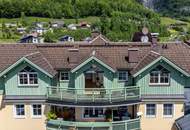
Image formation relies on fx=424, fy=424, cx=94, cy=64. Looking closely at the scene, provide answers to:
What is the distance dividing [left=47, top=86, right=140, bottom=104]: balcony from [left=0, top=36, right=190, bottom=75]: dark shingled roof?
5.84ft

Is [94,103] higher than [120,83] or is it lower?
lower

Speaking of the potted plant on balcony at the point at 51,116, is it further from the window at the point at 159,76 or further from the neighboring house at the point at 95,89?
the window at the point at 159,76

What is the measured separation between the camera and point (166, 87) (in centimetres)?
3622

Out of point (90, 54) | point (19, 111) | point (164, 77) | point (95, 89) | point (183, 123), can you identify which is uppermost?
point (90, 54)

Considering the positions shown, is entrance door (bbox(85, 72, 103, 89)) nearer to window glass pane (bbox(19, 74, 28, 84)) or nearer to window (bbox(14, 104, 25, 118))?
window glass pane (bbox(19, 74, 28, 84))

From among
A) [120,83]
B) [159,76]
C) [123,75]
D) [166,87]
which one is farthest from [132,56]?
[166,87]

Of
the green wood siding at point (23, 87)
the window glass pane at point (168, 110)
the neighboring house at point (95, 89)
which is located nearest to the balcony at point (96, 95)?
the neighboring house at point (95, 89)

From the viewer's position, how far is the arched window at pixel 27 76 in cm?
3612

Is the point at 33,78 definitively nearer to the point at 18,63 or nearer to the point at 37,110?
the point at 18,63

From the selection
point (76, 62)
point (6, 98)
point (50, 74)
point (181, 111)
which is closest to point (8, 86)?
point (6, 98)

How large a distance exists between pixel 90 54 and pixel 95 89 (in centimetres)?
315

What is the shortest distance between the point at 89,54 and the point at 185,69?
841cm

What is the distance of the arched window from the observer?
3612 centimetres

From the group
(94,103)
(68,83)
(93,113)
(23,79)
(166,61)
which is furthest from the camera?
(93,113)
